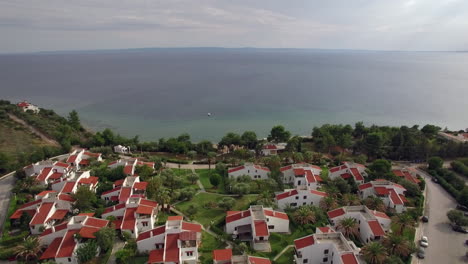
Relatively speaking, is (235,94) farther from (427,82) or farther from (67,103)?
(427,82)

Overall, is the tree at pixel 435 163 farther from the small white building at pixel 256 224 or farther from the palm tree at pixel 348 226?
the small white building at pixel 256 224

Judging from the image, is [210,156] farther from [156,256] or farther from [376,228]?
[376,228]

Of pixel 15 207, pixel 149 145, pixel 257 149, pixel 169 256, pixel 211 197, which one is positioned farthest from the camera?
pixel 149 145

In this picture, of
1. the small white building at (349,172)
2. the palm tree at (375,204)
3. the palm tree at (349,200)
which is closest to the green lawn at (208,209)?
the palm tree at (349,200)

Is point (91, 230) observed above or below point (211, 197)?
above

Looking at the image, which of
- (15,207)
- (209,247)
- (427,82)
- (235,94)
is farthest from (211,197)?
(427,82)

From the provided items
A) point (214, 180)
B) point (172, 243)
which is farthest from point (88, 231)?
point (214, 180)

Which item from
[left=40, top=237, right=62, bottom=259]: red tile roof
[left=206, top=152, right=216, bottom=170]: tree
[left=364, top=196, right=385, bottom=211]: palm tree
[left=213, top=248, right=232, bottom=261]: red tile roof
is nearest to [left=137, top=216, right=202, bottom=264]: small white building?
[left=213, top=248, right=232, bottom=261]: red tile roof

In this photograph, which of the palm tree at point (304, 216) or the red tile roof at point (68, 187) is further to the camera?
the red tile roof at point (68, 187)
